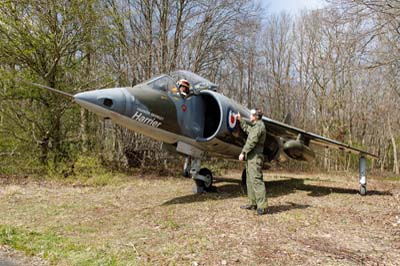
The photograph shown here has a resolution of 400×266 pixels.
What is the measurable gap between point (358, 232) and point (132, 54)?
1167cm

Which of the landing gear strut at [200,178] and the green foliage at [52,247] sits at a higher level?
the landing gear strut at [200,178]

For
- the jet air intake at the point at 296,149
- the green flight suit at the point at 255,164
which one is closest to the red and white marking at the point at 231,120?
the green flight suit at the point at 255,164

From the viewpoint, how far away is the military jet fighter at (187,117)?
6.14 metres

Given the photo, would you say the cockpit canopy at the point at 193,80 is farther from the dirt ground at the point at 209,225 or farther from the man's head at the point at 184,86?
the dirt ground at the point at 209,225

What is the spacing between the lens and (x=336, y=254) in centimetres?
400

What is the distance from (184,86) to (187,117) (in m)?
0.72

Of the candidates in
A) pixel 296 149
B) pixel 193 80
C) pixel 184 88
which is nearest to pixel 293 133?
pixel 296 149

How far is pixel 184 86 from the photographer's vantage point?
7.32 m

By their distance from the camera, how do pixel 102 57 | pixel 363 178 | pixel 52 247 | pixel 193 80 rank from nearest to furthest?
pixel 52 247, pixel 193 80, pixel 363 178, pixel 102 57

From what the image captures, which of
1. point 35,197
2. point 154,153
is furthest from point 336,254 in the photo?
point 154,153

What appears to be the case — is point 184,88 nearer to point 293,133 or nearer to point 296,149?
point 296,149

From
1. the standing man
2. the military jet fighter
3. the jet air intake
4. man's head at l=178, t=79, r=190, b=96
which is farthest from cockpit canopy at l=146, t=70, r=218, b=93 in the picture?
the jet air intake

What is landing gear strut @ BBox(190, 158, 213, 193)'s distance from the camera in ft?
25.9

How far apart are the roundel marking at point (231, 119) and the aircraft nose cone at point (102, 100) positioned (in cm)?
265
